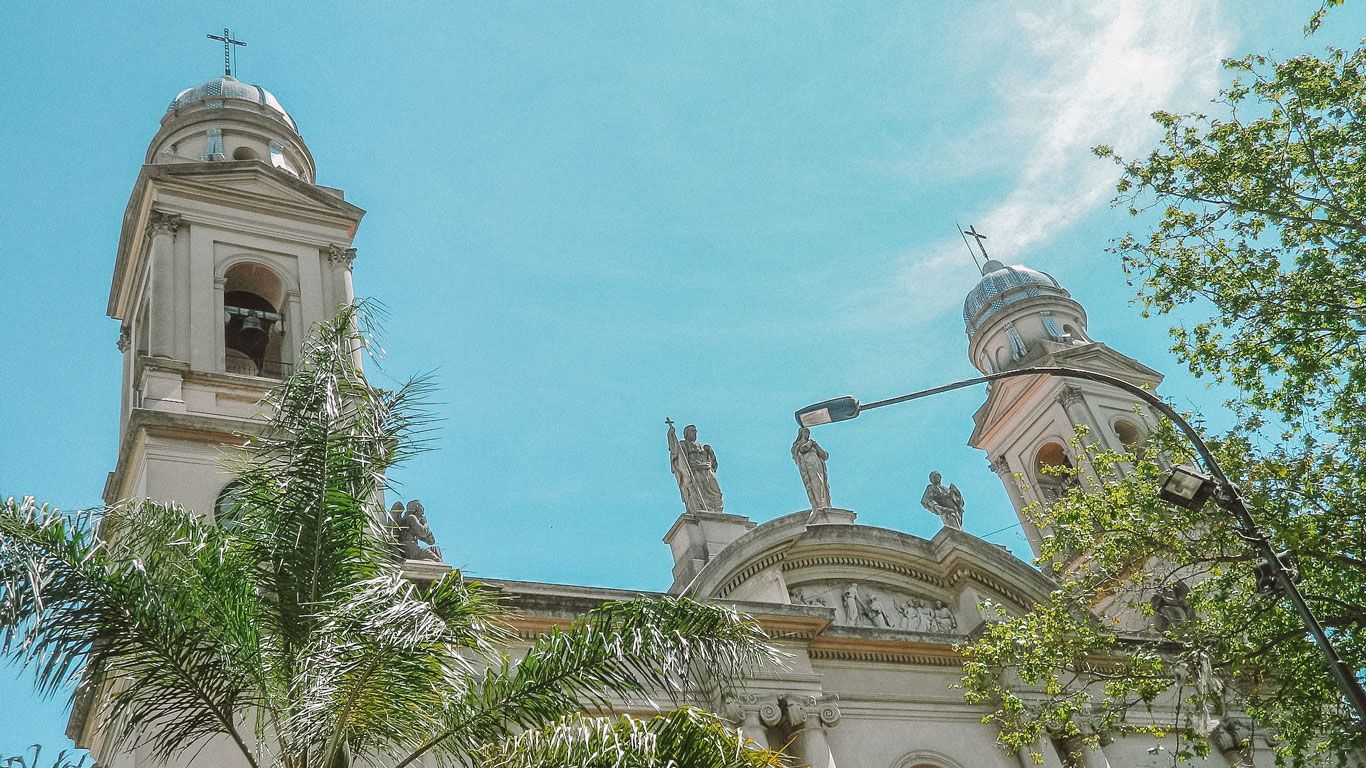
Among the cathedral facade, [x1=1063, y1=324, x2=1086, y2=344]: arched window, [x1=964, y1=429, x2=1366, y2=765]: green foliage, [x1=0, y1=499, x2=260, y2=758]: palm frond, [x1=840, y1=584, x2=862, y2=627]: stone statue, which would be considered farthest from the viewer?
[x1=1063, y1=324, x2=1086, y2=344]: arched window

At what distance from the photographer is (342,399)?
35.2ft

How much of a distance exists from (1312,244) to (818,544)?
7989 millimetres

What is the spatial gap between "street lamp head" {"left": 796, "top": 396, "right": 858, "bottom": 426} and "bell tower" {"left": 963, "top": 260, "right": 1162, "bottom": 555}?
1380cm

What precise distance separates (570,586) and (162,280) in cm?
710

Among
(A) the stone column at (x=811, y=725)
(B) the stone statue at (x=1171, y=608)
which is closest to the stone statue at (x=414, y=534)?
(A) the stone column at (x=811, y=725)

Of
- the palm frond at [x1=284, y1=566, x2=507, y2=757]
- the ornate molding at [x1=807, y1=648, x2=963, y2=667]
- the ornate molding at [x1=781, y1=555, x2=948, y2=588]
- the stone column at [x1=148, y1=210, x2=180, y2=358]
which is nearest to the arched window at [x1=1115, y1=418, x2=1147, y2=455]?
the ornate molding at [x1=781, y1=555, x2=948, y2=588]

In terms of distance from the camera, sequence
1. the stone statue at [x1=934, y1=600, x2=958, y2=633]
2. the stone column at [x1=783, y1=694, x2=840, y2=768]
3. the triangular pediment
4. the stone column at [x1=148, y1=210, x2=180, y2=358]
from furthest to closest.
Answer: the stone statue at [x1=934, y1=600, x2=958, y2=633], the triangular pediment, the stone column at [x1=148, y1=210, x2=180, y2=358], the stone column at [x1=783, y1=694, x2=840, y2=768]

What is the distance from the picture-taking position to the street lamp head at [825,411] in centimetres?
1167

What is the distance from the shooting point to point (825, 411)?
38.5 feet

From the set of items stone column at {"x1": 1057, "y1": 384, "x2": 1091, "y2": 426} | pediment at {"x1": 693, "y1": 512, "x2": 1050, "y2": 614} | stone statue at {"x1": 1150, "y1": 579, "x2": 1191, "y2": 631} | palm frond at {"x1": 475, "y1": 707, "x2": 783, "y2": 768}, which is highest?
stone column at {"x1": 1057, "y1": 384, "x2": 1091, "y2": 426}

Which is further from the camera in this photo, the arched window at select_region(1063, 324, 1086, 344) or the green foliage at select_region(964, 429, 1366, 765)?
the arched window at select_region(1063, 324, 1086, 344)

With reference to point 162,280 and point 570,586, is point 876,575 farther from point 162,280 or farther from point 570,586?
point 162,280

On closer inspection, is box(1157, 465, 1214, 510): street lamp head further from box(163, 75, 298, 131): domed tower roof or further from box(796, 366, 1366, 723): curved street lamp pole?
box(163, 75, 298, 131): domed tower roof

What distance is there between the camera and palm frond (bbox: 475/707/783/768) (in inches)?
362
